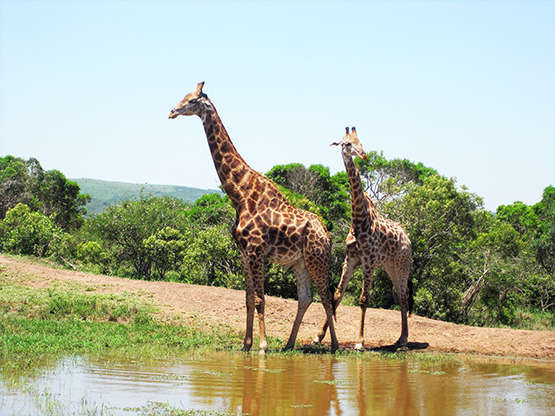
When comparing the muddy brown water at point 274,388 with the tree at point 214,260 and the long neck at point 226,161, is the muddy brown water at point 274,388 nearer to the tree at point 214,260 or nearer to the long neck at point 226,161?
the long neck at point 226,161

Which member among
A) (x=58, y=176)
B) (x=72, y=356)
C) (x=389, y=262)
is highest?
(x=58, y=176)

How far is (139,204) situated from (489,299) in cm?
1726

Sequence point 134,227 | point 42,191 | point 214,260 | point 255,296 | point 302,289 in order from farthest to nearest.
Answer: point 42,191, point 134,227, point 214,260, point 302,289, point 255,296

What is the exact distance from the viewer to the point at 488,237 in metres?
24.0

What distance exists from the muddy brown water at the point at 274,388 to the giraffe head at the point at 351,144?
4.21 m

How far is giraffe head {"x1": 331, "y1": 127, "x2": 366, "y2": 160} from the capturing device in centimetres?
1172

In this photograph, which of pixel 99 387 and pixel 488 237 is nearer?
pixel 99 387

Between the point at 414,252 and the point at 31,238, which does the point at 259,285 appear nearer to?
the point at 414,252

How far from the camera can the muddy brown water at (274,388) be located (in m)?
6.30

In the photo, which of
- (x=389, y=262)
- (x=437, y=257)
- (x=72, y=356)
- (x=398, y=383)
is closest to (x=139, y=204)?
(x=437, y=257)

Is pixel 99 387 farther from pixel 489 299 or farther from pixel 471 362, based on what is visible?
pixel 489 299

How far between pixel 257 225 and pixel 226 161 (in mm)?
1535

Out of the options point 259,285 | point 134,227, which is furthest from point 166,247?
point 259,285

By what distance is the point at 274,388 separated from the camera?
7.48m
